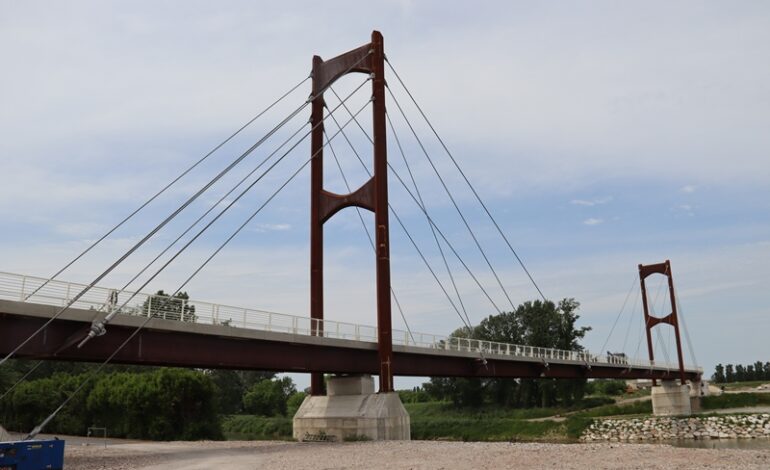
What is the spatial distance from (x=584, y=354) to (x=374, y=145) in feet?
125

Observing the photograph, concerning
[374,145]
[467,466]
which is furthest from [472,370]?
[467,466]

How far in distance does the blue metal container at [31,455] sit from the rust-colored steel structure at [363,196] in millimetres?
17676

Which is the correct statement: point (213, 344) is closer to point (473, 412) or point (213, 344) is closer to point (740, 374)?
point (473, 412)

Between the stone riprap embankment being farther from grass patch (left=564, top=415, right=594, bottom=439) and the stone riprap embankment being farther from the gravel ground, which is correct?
the gravel ground

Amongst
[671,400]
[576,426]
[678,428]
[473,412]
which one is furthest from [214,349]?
[671,400]

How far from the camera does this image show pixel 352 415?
3850cm

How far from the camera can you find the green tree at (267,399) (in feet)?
286

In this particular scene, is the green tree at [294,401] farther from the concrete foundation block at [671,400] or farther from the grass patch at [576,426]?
the concrete foundation block at [671,400]

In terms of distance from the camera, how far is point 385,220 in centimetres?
4072

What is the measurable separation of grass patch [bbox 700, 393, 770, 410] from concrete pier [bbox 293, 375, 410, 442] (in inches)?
2184

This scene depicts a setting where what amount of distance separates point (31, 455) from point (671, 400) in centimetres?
7860

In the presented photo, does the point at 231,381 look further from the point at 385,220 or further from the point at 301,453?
the point at 301,453

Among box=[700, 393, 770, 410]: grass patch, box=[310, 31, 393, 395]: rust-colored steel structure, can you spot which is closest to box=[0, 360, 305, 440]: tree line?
box=[310, 31, 393, 395]: rust-colored steel structure

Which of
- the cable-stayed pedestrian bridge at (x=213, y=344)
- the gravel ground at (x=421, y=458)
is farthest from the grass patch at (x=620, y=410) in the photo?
the gravel ground at (x=421, y=458)
